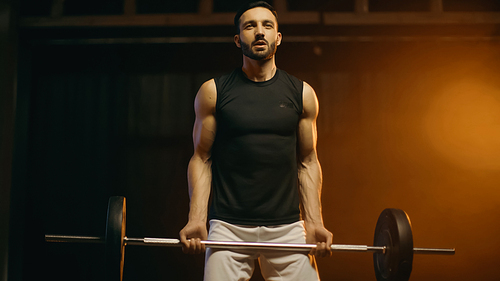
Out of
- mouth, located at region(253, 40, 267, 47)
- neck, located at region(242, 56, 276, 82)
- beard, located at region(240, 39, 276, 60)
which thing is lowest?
neck, located at region(242, 56, 276, 82)

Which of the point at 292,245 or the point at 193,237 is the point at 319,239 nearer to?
the point at 292,245

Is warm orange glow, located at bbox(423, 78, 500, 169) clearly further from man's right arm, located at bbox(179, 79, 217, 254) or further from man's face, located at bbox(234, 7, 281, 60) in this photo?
man's right arm, located at bbox(179, 79, 217, 254)

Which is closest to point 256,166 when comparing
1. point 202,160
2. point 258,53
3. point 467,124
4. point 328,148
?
point 202,160

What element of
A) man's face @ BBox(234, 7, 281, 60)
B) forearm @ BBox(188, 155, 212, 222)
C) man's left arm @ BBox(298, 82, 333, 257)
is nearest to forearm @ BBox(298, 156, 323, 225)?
man's left arm @ BBox(298, 82, 333, 257)

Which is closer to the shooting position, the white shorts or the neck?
the white shorts

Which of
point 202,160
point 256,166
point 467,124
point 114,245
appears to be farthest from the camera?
point 467,124

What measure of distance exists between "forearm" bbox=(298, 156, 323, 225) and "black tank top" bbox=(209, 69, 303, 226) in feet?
0.24

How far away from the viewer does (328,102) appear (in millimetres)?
3270

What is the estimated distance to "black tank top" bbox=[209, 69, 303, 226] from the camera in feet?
5.57

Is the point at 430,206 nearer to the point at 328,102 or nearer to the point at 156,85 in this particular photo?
the point at 328,102

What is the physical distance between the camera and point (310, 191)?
183 centimetres

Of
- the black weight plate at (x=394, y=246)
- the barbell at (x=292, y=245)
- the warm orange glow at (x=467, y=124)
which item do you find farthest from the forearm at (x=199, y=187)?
the warm orange glow at (x=467, y=124)

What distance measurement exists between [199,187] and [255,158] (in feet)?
1.00

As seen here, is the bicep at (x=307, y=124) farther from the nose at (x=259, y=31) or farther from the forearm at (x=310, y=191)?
the nose at (x=259, y=31)
